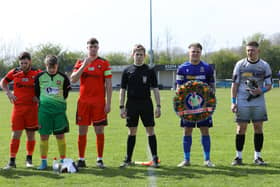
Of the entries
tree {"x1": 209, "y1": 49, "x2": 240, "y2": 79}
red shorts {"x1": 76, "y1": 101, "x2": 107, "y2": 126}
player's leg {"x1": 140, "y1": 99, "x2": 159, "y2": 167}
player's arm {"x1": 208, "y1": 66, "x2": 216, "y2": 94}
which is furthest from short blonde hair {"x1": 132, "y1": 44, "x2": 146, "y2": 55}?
tree {"x1": 209, "y1": 49, "x2": 240, "y2": 79}

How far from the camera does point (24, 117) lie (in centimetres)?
796

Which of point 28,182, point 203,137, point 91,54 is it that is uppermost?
point 91,54

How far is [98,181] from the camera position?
22.0 ft

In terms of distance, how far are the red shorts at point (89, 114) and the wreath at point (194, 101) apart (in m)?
1.37

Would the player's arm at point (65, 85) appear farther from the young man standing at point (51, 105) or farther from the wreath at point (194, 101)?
the wreath at point (194, 101)

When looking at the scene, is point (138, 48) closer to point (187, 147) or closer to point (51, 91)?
point (51, 91)

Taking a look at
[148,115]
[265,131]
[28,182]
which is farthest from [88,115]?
[265,131]

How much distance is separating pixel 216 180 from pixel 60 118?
2.98m

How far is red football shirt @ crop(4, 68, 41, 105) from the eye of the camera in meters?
7.93

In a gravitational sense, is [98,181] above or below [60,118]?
below

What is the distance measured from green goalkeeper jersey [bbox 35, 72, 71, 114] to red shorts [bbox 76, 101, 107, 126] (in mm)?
347

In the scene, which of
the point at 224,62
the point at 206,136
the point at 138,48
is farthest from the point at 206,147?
the point at 224,62

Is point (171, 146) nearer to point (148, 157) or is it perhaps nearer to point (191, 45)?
point (148, 157)

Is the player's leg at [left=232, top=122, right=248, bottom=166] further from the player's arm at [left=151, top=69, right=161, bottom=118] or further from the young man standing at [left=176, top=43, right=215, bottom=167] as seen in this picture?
the player's arm at [left=151, top=69, right=161, bottom=118]
